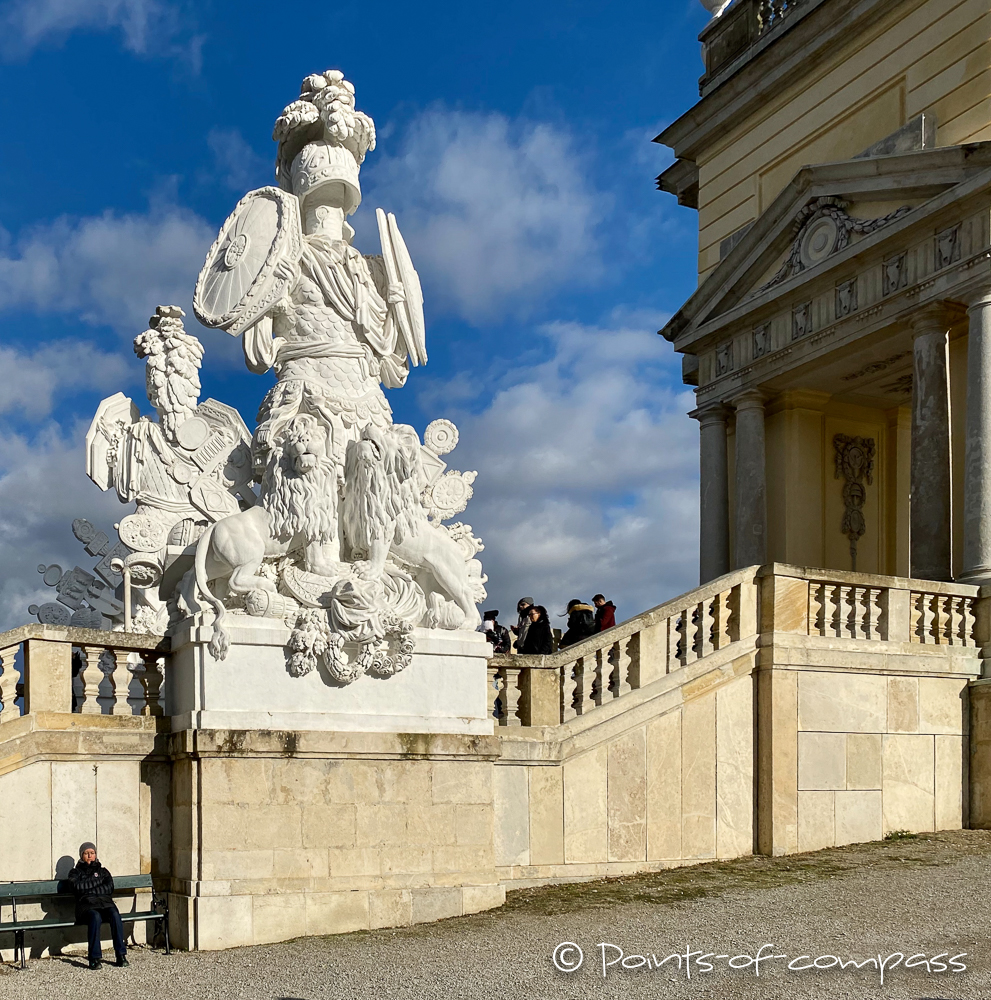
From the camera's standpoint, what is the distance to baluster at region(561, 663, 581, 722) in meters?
11.9

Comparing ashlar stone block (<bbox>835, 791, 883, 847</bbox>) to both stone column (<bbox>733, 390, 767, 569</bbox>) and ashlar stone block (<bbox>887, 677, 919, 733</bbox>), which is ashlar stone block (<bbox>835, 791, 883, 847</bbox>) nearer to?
ashlar stone block (<bbox>887, 677, 919, 733</bbox>)

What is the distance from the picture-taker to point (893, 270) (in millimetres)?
18984

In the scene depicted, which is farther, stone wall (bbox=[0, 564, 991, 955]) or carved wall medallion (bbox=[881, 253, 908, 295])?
carved wall medallion (bbox=[881, 253, 908, 295])

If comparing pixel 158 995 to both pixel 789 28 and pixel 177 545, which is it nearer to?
pixel 177 545

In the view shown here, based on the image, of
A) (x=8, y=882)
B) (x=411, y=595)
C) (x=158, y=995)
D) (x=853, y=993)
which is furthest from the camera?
(x=411, y=595)

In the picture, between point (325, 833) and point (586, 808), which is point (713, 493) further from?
point (325, 833)

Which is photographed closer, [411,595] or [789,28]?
[411,595]

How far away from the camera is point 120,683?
32.6 feet

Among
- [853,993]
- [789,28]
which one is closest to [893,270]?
[789,28]

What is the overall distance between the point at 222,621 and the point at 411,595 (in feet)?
4.98

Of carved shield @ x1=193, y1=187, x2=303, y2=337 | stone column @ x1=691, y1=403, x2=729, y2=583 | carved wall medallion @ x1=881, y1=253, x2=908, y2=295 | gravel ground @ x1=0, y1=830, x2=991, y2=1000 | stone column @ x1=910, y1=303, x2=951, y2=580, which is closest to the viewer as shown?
gravel ground @ x1=0, y1=830, x2=991, y2=1000

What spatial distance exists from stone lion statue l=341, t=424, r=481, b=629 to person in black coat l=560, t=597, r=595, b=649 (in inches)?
149

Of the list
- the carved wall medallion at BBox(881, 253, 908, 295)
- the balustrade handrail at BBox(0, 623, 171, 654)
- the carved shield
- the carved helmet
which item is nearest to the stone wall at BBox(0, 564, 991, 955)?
the balustrade handrail at BBox(0, 623, 171, 654)

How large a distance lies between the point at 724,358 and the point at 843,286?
129 inches
